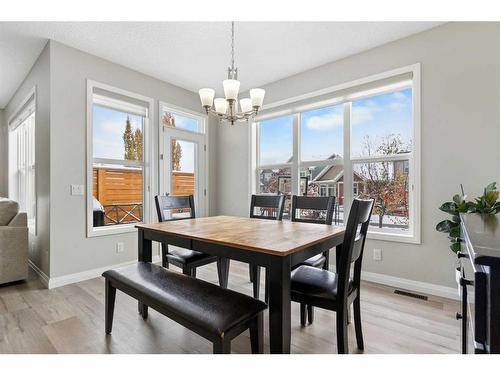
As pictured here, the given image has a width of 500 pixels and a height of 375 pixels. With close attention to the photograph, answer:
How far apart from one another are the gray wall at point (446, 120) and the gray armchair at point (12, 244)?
3826 millimetres

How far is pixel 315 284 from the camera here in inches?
60.4

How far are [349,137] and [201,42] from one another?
202 cm

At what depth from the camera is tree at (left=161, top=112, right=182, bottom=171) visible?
3.88m

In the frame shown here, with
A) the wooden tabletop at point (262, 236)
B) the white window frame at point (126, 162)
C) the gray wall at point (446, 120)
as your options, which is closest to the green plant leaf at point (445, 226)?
the gray wall at point (446, 120)

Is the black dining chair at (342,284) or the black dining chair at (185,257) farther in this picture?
the black dining chair at (185,257)

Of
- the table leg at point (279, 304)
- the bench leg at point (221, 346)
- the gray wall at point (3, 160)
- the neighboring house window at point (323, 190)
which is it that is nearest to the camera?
the bench leg at point (221, 346)

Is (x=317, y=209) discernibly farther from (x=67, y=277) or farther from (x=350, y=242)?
(x=67, y=277)

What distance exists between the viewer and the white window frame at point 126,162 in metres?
2.95

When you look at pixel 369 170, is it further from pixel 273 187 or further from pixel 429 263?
pixel 273 187

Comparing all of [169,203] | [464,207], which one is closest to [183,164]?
[169,203]

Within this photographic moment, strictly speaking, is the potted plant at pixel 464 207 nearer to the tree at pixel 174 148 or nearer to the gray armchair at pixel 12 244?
the tree at pixel 174 148

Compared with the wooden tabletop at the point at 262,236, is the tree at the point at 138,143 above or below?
above

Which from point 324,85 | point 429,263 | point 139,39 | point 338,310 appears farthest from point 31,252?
point 429,263

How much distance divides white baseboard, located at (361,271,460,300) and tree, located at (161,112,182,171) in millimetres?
2971
